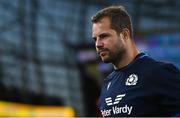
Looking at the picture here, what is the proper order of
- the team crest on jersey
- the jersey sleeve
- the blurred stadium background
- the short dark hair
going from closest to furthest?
the jersey sleeve → the team crest on jersey → the short dark hair → the blurred stadium background

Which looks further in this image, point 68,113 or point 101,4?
point 101,4

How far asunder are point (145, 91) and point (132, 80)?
0.48 feet

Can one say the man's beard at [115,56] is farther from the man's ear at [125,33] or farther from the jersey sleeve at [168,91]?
the jersey sleeve at [168,91]

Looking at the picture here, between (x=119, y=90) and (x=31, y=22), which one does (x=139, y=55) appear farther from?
(x=31, y=22)

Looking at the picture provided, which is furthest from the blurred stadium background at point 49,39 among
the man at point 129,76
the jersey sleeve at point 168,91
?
the jersey sleeve at point 168,91

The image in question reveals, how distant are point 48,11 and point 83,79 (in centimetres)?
761

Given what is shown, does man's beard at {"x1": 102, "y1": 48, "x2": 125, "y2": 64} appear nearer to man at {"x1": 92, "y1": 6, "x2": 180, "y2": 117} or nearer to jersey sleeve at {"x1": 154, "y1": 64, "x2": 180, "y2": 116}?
man at {"x1": 92, "y1": 6, "x2": 180, "y2": 117}

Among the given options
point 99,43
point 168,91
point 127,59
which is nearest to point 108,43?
point 99,43

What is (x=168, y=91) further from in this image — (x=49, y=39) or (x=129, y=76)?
(x=49, y=39)

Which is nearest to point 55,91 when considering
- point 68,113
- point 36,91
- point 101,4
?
point 36,91

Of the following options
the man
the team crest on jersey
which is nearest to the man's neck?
the man

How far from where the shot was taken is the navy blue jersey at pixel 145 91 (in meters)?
3.54

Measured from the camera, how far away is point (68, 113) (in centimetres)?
1234

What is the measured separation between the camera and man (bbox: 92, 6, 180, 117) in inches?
140
